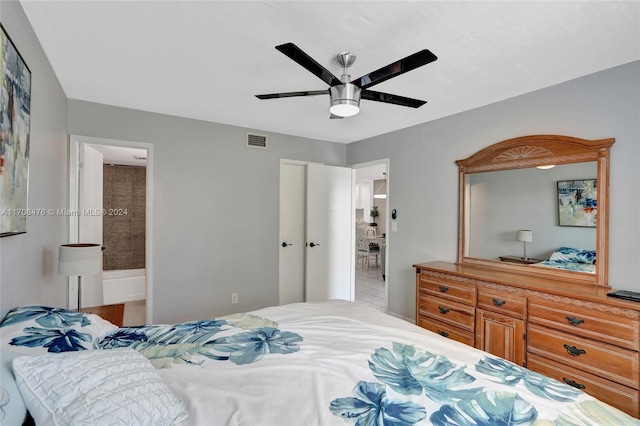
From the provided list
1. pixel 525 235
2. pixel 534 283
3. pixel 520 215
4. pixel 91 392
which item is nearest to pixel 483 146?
pixel 520 215

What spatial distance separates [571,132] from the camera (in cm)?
240

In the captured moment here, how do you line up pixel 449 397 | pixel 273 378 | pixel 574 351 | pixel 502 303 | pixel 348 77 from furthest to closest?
pixel 502 303 < pixel 574 351 < pixel 348 77 < pixel 273 378 < pixel 449 397

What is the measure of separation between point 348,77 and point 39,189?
210cm

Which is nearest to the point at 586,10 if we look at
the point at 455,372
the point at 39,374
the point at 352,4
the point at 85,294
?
the point at 352,4

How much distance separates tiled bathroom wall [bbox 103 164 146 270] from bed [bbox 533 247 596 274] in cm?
612

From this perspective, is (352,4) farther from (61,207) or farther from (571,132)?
(61,207)

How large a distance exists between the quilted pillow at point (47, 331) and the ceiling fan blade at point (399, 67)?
1825mm

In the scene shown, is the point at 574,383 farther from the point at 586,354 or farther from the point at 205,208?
the point at 205,208

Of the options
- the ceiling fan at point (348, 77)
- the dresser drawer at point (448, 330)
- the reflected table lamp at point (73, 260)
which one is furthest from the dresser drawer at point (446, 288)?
the reflected table lamp at point (73, 260)

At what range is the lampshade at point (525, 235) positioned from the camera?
270 centimetres

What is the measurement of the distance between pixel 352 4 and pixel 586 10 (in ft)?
4.03

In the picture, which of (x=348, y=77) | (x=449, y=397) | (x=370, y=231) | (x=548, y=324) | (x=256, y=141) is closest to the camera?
(x=449, y=397)

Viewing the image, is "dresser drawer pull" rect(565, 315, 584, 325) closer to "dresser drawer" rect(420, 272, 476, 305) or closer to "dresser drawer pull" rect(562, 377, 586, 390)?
"dresser drawer pull" rect(562, 377, 586, 390)

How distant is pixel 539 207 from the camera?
2.65 meters
